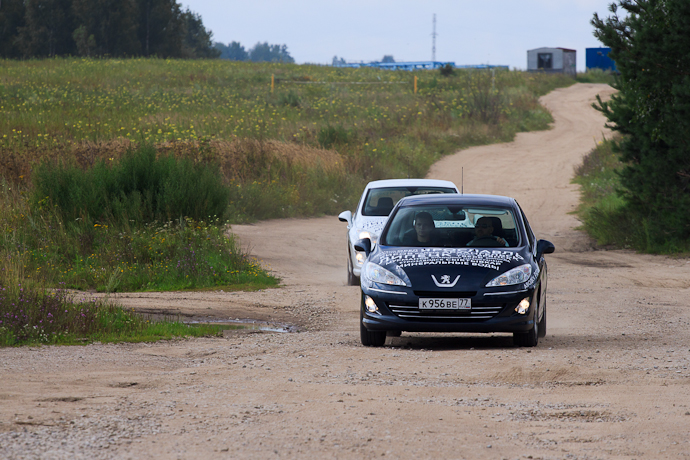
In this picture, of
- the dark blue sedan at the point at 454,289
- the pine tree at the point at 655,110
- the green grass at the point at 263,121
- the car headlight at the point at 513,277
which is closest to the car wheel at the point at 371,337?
the dark blue sedan at the point at 454,289

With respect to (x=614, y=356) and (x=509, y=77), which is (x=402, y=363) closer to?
(x=614, y=356)

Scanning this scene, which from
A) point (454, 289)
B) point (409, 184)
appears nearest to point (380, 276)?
point (454, 289)

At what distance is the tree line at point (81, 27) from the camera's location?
8956 centimetres

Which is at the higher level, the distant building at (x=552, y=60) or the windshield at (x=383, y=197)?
the distant building at (x=552, y=60)

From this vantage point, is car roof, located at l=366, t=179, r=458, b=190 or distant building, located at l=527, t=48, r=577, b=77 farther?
distant building, located at l=527, t=48, r=577, b=77

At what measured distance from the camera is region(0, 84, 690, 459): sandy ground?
528cm

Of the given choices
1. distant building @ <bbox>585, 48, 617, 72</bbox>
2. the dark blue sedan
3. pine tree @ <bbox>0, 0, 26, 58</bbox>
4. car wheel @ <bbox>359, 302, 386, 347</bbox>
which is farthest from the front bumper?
pine tree @ <bbox>0, 0, 26, 58</bbox>

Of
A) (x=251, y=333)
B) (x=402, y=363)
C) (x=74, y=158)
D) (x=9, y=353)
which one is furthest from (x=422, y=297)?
(x=74, y=158)

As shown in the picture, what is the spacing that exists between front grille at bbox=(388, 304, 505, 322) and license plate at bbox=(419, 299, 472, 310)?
0.11 feet

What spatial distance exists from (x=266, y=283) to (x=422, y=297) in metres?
7.21

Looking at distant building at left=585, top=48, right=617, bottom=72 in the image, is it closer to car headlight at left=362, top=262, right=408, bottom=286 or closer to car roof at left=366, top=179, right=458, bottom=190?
car roof at left=366, top=179, right=458, bottom=190

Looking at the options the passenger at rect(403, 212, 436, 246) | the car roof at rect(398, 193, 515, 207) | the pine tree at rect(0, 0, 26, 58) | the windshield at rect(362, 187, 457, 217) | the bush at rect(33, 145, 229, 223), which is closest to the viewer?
the passenger at rect(403, 212, 436, 246)

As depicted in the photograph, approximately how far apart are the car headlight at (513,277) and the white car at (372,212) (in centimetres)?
489

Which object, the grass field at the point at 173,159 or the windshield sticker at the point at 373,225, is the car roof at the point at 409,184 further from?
the grass field at the point at 173,159
